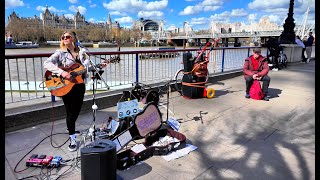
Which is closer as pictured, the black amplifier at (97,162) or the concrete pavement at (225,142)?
the black amplifier at (97,162)

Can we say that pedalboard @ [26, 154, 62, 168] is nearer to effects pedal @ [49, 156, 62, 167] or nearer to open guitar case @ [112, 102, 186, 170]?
effects pedal @ [49, 156, 62, 167]

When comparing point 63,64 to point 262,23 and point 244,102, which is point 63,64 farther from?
point 262,23

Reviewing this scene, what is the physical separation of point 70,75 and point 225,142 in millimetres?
2610

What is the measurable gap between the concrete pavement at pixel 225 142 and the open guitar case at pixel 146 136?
0.10 metres

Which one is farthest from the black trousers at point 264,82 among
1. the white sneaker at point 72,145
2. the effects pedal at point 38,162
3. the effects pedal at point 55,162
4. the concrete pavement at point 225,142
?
the effects pedal at point 38,162

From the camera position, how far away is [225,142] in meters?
3.92

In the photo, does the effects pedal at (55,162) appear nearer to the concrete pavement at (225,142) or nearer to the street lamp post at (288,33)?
the concrete pavement at (225,142)

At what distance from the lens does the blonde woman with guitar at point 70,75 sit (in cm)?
353

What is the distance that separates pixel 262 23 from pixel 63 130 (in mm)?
105971

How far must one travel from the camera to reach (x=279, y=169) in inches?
122

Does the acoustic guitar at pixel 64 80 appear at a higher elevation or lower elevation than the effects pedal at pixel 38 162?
higher

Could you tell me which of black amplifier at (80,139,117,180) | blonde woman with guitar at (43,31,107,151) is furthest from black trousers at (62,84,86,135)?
black amplifier at (80,139,117,180)

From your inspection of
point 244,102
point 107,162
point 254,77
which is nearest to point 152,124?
point 107,162

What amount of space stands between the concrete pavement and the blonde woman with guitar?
0.63 m
